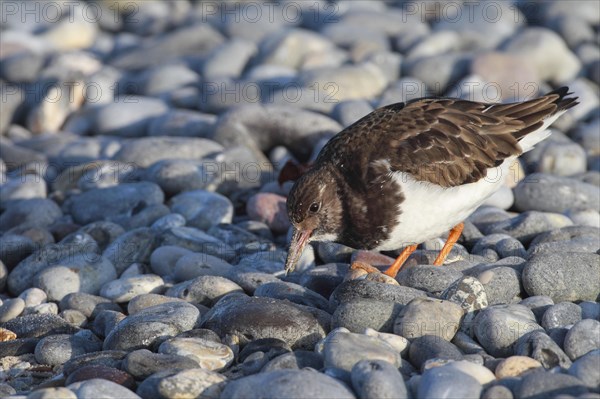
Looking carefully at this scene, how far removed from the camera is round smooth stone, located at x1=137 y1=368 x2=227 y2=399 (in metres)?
4.18

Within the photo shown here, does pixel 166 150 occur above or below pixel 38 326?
above

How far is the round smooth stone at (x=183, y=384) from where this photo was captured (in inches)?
165

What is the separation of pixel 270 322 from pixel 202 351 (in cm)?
45

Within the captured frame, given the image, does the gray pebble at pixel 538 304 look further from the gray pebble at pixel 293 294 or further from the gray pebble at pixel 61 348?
the gray pebble at pixel 61 348

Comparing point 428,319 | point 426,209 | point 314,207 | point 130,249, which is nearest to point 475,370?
point 428,319

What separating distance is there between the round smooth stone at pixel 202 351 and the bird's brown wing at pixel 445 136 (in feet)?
5.07

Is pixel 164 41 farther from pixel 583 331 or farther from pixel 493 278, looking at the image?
pixel 583 331

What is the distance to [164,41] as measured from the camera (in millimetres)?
13094

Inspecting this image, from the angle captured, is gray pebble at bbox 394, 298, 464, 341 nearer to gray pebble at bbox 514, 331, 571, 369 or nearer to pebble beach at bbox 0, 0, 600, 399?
pebble beach at bbox 0, 0, 600, 399

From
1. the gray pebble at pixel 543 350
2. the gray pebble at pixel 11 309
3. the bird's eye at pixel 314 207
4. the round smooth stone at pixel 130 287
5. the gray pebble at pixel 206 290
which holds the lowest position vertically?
the gray pebble at pixel 11 309

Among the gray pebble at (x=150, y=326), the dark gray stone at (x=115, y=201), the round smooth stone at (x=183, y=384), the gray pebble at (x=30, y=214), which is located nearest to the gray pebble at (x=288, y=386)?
the round smooth stone at (x=183, y=384)

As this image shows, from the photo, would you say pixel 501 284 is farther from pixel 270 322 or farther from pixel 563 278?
pixel 270 322

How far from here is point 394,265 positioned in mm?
5965

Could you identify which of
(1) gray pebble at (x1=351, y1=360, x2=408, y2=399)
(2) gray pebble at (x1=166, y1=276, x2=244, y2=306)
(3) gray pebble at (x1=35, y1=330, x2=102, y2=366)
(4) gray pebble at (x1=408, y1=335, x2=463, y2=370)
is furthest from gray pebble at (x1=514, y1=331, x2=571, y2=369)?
(3) gray pebble at (x1=35, y1=330, x2=102, y2=366)
